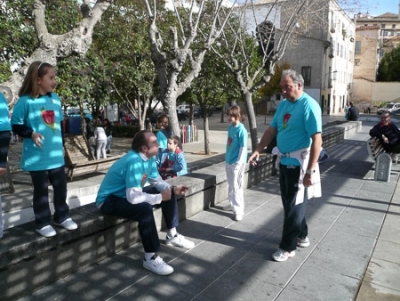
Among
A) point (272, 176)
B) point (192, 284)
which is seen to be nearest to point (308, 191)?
point (192, 284)

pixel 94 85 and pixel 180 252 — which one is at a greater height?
pixel 94 85

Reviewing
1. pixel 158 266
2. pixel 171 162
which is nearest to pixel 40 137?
pixel 158 266

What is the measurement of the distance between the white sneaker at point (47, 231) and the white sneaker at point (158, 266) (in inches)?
34.9

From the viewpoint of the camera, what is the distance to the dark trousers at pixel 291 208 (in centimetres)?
342

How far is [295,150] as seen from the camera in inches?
134

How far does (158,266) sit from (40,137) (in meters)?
1.52

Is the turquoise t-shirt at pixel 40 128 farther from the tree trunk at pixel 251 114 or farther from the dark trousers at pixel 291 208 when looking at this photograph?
the tree trunk at pixel 251 114

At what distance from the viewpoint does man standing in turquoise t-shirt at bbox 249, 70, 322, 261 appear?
10.6 feet

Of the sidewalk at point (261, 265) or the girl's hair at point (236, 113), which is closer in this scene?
the sidewalk at point (261, 265)

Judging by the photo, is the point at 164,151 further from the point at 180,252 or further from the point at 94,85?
the point at 94,85

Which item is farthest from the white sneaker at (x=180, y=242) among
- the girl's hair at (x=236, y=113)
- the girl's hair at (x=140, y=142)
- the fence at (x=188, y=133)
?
the fence at (x=188, y=133)

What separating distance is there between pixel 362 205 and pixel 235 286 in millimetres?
3244

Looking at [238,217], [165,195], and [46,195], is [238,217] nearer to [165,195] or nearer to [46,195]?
[165,195]

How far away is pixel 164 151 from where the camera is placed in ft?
16.8
